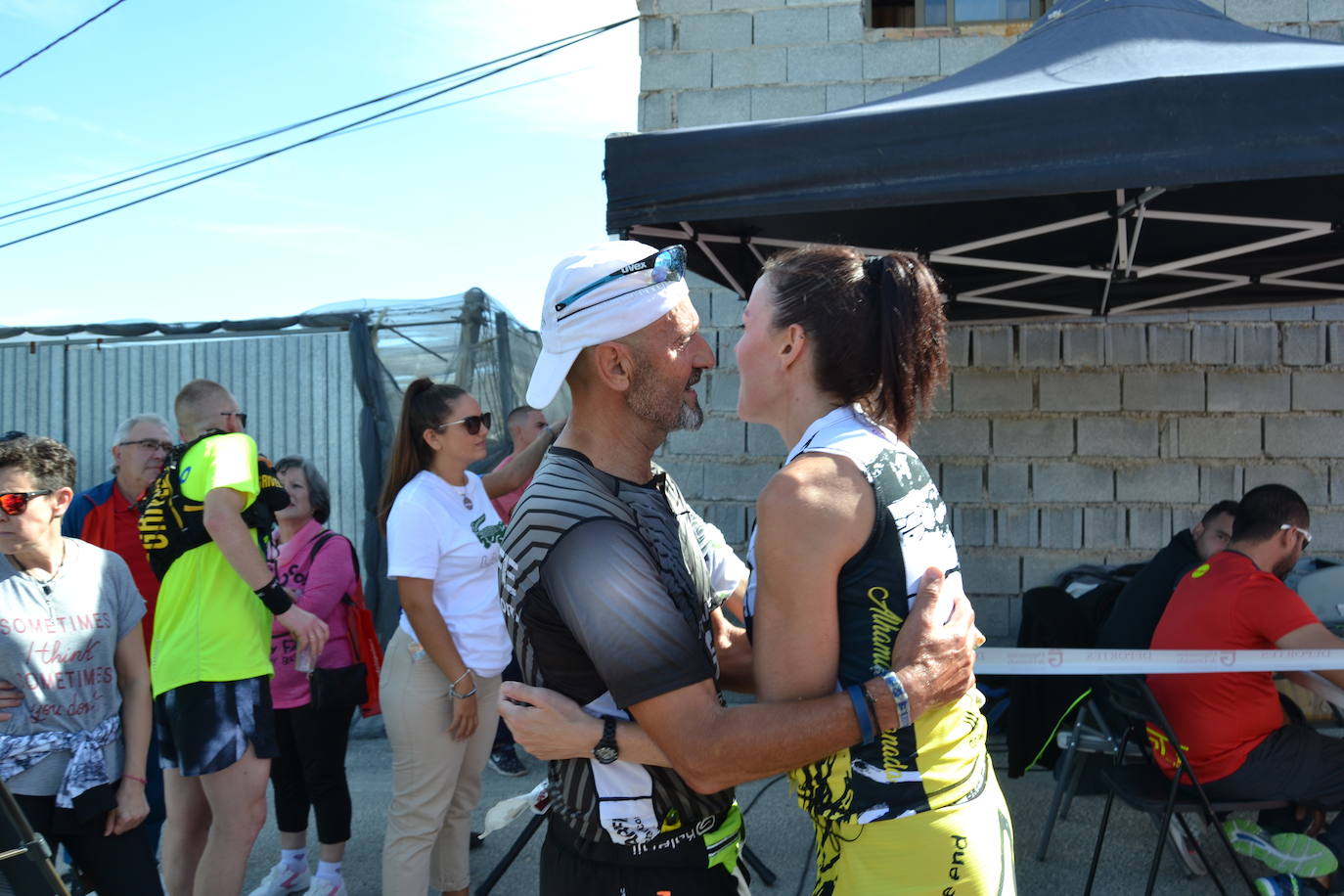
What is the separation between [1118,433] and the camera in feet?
18.3

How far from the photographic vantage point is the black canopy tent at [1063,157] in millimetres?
2744

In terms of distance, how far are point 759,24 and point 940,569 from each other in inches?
197

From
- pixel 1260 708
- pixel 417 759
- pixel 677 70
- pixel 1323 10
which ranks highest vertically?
pixel 1323 10

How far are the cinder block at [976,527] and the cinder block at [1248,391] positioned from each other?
134 centimetres

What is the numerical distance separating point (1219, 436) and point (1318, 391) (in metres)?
0.56

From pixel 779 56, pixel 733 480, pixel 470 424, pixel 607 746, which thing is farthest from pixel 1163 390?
pixel 607 746

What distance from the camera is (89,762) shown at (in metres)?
2.75

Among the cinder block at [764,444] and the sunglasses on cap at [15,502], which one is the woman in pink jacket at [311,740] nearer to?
the sunglasses on cap at [15,502]

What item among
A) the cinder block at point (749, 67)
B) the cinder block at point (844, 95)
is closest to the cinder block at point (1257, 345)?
the cinder block at point (844, 95)

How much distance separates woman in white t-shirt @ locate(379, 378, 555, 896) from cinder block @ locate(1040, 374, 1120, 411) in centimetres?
338

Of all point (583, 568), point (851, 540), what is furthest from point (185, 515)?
point (851, 540)

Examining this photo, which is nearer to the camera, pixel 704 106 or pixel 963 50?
pixel 963 50

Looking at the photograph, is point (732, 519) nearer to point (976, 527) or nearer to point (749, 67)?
point (976, 527)

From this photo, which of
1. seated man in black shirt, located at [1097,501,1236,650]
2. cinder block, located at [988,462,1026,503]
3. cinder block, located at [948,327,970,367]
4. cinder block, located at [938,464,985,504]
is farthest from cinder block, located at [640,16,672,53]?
seated man in black shirt, located at [1097,501,1236,650]
